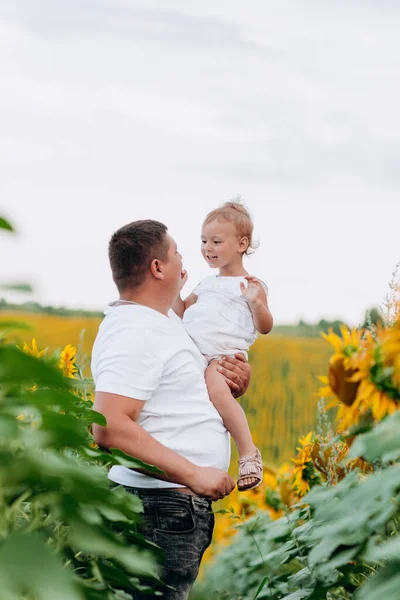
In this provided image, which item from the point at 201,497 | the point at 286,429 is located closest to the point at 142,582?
the point at 201,497

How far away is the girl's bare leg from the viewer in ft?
8.76

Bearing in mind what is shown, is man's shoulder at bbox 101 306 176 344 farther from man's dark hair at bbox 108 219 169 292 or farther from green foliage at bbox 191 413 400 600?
green foliage at bbox 191 413 400 600

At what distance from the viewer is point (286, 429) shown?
8.70 metres

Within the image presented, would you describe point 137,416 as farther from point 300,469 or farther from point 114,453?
point 300,469

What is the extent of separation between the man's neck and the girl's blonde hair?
1.09 meters

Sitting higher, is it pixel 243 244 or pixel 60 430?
pixel 243 244

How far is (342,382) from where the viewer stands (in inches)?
55.9

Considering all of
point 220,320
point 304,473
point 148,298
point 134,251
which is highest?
point 134,251

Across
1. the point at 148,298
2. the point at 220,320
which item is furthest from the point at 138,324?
the point at 220,320

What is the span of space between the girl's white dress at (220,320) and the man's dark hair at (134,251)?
708 mm

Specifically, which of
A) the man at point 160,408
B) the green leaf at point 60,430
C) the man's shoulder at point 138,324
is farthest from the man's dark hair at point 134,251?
the green leaf at point 60,430

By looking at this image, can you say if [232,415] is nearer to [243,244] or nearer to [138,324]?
[138,324]

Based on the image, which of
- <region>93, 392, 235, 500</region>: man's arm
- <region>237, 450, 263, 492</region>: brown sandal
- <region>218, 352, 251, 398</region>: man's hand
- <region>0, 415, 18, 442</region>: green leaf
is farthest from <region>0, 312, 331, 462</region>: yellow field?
<region>0, 415, 18, 442</region>: green leaf

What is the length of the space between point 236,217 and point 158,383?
1.36 metres
